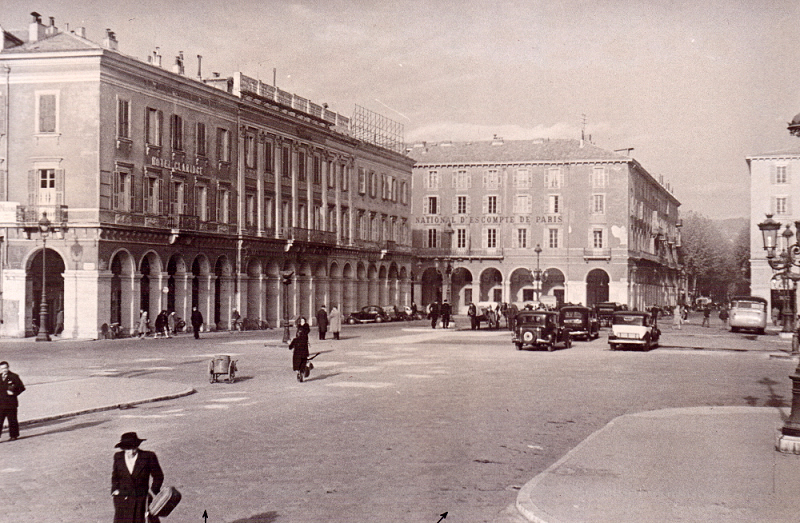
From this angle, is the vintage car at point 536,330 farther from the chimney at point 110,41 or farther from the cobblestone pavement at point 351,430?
the chimney at point 110,41

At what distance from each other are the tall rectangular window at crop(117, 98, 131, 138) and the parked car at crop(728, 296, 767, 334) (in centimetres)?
3690

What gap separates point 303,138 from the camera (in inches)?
2136

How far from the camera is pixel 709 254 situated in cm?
10606

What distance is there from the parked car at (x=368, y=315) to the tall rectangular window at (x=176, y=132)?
21052mm

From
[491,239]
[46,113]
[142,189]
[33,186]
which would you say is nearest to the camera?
[33,186]

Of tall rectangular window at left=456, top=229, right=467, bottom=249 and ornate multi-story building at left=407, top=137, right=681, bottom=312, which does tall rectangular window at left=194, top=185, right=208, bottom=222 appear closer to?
ornate multi-story building at left=407, top=137, right=681, bottom=312

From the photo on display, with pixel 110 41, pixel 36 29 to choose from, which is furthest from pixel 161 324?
pixel 36 29

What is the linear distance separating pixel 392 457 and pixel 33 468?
4.61 m

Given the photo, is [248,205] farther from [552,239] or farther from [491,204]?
[552,239]

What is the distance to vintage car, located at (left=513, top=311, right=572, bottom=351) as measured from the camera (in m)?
32.3

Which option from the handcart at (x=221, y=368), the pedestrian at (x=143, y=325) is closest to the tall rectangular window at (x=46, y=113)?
the pedestrian at (x=143, y=325)

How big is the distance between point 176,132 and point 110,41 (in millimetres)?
5224

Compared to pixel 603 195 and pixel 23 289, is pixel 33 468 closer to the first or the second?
pixel 23 289

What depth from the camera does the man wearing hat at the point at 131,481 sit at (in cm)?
673
